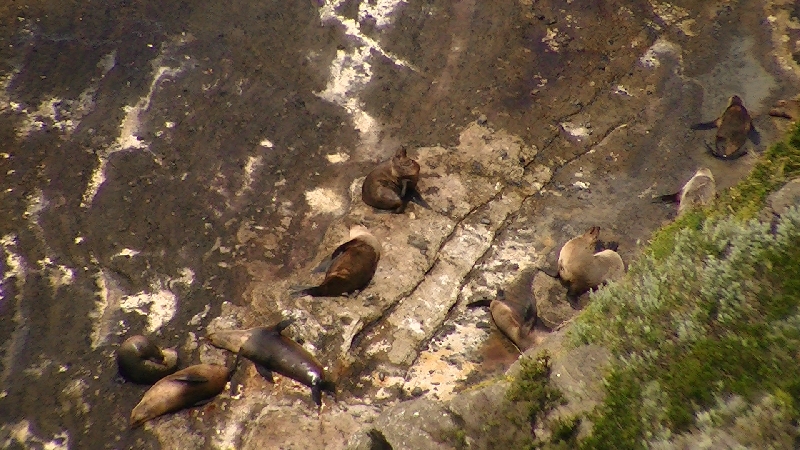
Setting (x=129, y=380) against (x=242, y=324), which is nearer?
(x=129, y=380)

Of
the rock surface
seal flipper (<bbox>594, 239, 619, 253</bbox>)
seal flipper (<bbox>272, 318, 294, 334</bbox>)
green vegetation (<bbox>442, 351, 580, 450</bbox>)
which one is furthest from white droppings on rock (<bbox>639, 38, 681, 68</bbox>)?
seal flipper (<bbox>272, 318, 294, 334</bbox>)

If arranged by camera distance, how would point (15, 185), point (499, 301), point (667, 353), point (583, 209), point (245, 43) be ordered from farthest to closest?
point (245, 43) → point (583, 209) → point (15, 185) → point (499, 301) → point (667, 353)

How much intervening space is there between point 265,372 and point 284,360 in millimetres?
246

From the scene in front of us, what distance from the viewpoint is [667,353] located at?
3.51 m

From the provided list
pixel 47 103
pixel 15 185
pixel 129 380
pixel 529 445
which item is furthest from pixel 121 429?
pixel 47 103

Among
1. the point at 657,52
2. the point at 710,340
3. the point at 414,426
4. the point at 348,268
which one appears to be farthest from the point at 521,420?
the point at 657,52

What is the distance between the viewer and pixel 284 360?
525 cm

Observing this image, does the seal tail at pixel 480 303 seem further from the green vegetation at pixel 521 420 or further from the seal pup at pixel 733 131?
the seal pup at pixel 733 131

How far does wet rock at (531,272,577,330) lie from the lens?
582 centimetres

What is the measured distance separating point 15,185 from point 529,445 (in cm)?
575

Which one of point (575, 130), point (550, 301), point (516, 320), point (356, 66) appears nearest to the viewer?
point (516, 320)

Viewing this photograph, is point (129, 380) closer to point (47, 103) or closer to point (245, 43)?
point (47, 103)

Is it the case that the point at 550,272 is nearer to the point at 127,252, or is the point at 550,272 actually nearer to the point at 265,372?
the point at 265,372

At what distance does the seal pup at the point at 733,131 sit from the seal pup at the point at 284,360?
5201 millimetres
